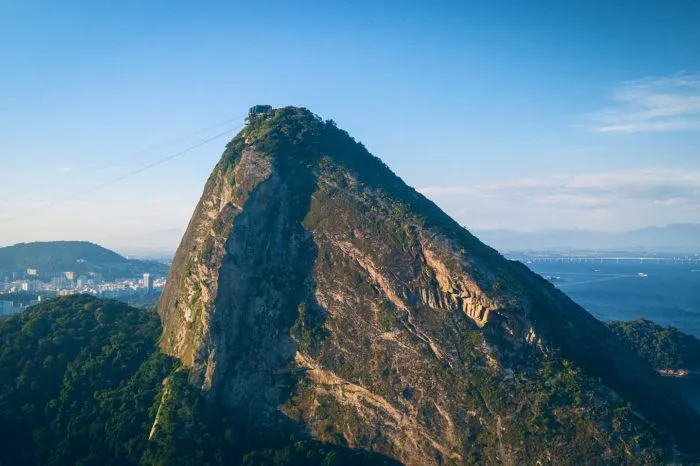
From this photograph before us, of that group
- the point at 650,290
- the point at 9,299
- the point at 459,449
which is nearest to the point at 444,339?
the point at 459,449

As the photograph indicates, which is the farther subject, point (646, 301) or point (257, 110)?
point (646, 301)

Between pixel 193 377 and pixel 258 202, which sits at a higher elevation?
pixel 258 202

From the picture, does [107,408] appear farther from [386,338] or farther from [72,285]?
[72,285]

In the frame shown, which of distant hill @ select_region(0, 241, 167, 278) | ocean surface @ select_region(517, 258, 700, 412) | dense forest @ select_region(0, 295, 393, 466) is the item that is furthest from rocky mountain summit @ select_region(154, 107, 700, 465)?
distant hill @ select_region(0, 241, 167, 278)

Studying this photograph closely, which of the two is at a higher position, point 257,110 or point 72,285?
point 257,110

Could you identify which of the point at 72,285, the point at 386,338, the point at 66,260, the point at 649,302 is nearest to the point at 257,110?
the point at 386,338

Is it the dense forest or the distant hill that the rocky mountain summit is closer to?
the dense forest

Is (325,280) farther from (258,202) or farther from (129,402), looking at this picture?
(129,402)
